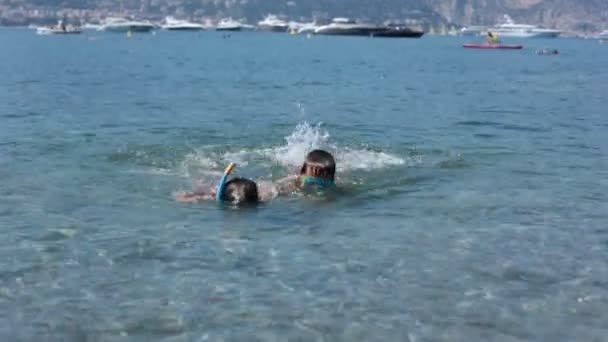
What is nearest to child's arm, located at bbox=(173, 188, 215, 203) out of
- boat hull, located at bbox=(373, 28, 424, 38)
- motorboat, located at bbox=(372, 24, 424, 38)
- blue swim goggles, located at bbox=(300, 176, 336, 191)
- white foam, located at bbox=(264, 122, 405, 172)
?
blue swim goggles, located at bbox=(300, 176, 336, 191)

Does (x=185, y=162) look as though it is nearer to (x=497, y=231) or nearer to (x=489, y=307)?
(x=497, y=231)

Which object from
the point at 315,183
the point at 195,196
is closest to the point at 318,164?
the point at 315,183

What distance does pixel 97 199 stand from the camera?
15164 millimetres

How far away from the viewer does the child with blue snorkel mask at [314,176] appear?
15.2m

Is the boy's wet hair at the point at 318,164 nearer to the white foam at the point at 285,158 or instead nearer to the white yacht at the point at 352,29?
the white foam at the point at 285,158

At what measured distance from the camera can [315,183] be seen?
15.4 m

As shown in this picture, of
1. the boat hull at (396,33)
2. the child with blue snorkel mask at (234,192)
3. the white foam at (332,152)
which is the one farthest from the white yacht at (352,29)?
the child with blue snorkel mask at (234,192)

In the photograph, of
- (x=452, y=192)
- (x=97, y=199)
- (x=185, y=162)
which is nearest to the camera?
(x=97, y=199)

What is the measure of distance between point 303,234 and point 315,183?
257cm

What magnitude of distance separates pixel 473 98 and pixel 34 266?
3149cm

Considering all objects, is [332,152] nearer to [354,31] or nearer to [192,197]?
[192,197]

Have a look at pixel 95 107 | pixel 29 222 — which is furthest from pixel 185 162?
pixel 95 107

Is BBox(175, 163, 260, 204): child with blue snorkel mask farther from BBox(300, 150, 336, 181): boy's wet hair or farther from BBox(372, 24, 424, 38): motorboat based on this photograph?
BBox(372, 24, 424, 38): motorboat

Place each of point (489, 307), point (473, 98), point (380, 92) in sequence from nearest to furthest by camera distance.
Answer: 1. point (489, 307)
2. point (473, 98)
3. point (380, 92)
